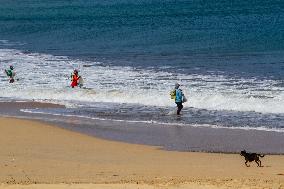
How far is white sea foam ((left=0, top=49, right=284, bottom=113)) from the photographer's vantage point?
80.2 feet

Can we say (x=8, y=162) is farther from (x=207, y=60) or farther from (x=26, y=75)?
(x=207, y=60)

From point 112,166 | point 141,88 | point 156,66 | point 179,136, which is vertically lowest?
point 112,166

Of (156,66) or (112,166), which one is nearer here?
(112,166)

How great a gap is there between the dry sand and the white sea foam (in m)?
6.98

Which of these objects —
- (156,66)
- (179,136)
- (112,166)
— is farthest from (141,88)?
(112,166)

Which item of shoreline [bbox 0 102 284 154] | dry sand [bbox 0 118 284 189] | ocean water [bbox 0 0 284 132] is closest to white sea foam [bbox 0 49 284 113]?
ocean water [bbox 0 0 284 132]

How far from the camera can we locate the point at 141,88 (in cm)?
2770

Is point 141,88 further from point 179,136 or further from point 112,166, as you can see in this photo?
point 112,166

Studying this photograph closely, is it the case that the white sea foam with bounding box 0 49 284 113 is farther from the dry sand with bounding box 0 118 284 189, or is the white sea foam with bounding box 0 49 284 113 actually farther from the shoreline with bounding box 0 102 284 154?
the dry sand with bounding box 0 118 284 189

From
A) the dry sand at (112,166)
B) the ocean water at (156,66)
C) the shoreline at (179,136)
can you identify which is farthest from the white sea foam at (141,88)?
the dry sand at (112,166)

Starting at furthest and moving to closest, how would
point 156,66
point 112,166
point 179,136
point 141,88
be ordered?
point 156,66, point 141,88, point 179,136, point 112,166

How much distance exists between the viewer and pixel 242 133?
19.2m

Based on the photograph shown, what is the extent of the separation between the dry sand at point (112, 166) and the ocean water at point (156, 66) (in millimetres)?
3910

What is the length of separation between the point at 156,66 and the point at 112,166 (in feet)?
67.1
